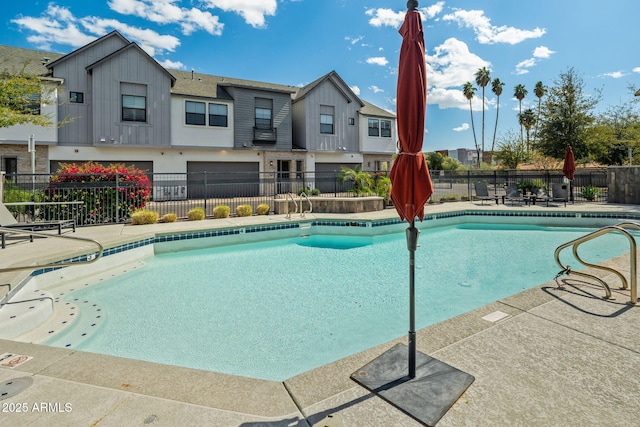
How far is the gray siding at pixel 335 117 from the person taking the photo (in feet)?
73.4

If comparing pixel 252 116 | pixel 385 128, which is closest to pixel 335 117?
pixel 385 128

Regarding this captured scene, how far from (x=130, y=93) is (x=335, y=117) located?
42.1 ft

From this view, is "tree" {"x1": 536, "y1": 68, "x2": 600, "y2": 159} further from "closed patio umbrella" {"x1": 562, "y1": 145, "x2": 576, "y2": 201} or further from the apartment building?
the apartment building

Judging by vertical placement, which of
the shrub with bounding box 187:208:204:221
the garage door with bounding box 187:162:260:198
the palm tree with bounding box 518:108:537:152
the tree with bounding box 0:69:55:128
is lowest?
the shrub with bounding box 187:208:204:221

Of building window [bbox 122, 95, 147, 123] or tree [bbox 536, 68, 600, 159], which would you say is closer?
building window [bbox 122, 95, 147, 123]

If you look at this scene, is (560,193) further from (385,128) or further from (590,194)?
(385,128)

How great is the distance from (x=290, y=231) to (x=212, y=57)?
16359 millimetres

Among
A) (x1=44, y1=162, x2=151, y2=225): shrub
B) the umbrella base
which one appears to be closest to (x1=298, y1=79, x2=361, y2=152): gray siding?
(x1=44, y1=162, x2=151, y2=225): shrub

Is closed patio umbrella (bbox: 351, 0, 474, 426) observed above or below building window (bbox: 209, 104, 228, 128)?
below

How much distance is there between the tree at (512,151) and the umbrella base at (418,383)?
37.6 m

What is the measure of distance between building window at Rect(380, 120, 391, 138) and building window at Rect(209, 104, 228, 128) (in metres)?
12.1

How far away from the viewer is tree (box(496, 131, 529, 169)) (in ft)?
113

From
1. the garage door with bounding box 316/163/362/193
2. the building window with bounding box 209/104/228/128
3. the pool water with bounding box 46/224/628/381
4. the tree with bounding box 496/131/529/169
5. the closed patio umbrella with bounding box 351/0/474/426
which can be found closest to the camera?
the closed patio umbrella with bounding box 351/0/474/426

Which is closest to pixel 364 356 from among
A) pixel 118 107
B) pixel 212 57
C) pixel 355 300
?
pixel 355 300
